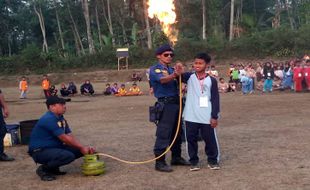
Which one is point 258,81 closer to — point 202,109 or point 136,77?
point 136,77

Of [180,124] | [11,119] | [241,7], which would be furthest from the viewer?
[241,7]

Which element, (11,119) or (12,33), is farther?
A: (12,33)

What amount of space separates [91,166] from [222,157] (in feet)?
7.49

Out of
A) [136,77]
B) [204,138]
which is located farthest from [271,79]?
[204,138]

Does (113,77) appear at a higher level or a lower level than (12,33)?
lower

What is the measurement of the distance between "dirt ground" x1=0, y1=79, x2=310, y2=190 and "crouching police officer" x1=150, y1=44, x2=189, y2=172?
397 mm

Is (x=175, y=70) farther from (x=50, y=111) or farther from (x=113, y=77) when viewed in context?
(x=113, y=77)

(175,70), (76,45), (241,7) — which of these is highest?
(241,7)

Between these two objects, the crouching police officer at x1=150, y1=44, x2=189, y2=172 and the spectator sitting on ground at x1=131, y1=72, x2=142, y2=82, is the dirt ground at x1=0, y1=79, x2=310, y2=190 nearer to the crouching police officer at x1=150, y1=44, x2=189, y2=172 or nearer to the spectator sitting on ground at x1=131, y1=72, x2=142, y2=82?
the crouching police officer at x1=150, y1=44, x2=189, y2=172

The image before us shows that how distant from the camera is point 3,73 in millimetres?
42688

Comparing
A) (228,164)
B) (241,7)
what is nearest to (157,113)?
(228,164)

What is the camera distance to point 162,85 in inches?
265

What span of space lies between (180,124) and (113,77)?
96.1 ft

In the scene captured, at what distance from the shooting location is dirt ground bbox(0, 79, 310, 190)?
6027 mm
